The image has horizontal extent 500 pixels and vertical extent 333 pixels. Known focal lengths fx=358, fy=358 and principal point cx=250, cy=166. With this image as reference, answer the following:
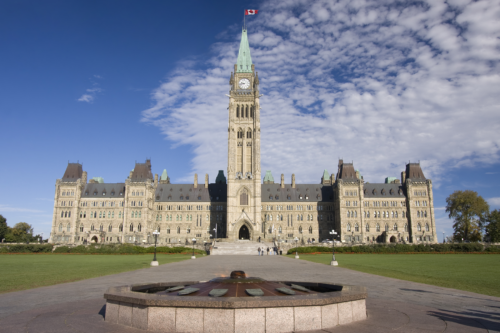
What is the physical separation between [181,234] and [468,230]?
68630 mm

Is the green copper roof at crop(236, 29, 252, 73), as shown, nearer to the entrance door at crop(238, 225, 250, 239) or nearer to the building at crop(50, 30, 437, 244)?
the building at crop(50, 30, 437, 244)

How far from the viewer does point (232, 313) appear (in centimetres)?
741

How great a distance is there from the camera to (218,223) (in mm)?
96438

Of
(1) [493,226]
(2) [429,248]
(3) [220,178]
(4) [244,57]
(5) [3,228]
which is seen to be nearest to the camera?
(2) [429,248]

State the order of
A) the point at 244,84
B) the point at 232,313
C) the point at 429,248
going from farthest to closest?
the point at 244,84, the point at 429,248, the point at 232,313

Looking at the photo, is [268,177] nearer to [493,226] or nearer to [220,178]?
[220,178]

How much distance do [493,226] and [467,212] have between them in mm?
6504

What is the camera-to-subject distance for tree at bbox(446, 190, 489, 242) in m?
78.4

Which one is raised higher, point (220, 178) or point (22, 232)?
point (220, 178)

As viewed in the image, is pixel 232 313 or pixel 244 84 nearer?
pixel 232 313

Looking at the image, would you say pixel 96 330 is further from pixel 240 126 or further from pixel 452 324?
pixel 240 126

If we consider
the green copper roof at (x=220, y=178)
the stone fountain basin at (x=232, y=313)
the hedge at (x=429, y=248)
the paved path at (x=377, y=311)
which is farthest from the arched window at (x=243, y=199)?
the stone fountain basin at (x=232, y=313)

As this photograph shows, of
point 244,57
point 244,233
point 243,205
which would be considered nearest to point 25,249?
point 243,205

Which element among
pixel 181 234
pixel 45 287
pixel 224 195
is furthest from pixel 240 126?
pixel 45 287
